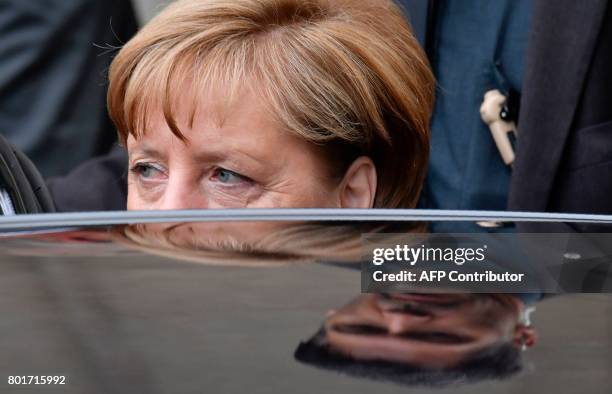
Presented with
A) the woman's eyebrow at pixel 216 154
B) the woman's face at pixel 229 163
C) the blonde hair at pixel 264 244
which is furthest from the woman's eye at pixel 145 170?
the blonde hair at pixel 264 244

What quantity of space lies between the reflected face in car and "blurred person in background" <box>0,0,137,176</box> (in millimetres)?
1914

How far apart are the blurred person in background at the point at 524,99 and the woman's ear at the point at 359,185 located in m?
0.57

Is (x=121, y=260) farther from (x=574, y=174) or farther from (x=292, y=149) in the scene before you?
(x=574, y=174)

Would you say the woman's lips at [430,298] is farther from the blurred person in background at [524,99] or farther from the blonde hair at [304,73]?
the blurred person in background at [524,99]

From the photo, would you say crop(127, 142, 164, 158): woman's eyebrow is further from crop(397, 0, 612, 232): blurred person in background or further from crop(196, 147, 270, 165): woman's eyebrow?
crop(397, 0, 612, 232): blurred person in background

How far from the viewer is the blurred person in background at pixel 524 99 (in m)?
2.33

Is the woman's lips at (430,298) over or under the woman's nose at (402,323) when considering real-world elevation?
over

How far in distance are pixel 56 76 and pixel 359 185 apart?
1414mm

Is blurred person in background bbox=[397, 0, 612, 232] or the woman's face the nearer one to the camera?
the woman's face

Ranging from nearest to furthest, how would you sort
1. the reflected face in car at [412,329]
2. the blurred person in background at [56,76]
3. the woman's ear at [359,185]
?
the reflected face in car at [412,329] → the woman's ear at [359,185] → the blurred person in background at [56,76]

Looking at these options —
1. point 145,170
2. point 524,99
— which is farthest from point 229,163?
point 524,99

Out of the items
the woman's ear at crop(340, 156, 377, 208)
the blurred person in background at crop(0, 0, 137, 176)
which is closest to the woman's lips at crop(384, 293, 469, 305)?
the woman's ear at crop(340, 156, 377, 208)

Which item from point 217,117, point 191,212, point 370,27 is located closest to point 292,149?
point 217,117

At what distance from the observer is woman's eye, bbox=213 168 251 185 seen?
1.78 m
